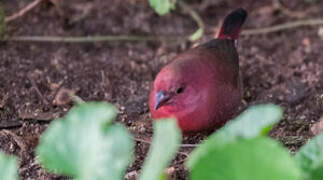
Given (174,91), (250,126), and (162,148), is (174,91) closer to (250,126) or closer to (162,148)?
(250,126)

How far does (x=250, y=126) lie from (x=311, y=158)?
268 millimetres

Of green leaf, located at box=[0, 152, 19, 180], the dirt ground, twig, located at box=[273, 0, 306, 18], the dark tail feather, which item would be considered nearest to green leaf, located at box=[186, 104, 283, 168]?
green leaf, located at box=[0, 152, 19, 180]

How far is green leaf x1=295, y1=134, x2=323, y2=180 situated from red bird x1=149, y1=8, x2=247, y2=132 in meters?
1.42

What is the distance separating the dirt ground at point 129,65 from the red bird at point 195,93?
19 centimetres

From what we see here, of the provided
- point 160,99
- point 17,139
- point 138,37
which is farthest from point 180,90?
point 138,37

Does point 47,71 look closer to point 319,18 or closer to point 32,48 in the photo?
point 32,48

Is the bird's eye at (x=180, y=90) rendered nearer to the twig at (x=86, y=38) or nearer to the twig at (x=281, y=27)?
the twig at (x=86, y=38)

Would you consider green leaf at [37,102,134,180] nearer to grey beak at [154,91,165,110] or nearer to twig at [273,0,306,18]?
grey beak at [154,91,165,110]

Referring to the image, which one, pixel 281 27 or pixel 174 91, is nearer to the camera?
pixel 174 91

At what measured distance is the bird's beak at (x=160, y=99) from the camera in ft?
10.8

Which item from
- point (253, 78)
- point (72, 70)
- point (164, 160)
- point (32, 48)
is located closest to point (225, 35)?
point (253, 78)

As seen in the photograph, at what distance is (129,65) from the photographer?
14.3 ft

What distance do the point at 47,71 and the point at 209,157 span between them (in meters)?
2.79

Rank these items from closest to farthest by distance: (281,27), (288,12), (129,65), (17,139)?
(17,139)
(129,65)
(281,27)
(288,12)
